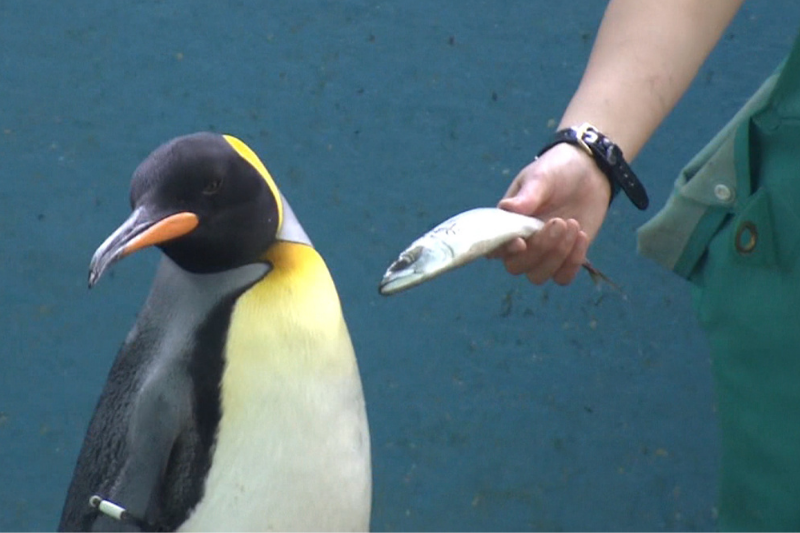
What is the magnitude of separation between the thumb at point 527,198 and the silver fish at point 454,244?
13 millimetres

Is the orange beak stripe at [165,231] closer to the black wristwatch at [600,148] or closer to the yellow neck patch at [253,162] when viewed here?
the yellow neck patch at [253,162]

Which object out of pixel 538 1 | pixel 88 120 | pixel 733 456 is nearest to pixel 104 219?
pixel 88 120

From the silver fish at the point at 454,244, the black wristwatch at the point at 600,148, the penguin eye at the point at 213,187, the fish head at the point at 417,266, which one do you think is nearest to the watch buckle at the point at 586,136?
the black wristwatch at the point at 600,148

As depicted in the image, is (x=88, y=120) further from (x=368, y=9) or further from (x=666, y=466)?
(x=666, y=466)

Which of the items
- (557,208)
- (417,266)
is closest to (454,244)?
(417,266)

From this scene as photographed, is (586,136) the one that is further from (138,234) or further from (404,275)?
(138,234)

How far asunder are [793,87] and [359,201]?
947 millimetres

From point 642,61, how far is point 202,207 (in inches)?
16.5

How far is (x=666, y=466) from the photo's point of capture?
1973mm

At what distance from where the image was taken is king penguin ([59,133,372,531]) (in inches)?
42.8

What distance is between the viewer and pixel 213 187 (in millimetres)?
1062

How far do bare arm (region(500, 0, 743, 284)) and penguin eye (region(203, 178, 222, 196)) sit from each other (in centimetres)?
25

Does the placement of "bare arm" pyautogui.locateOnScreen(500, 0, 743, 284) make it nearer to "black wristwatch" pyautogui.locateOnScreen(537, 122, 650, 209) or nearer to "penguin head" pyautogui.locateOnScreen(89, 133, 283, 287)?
"black wristwatch" pyautogui.locateOnScreen(537, 122, 650, 209)

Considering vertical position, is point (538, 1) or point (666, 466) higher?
point (538, 1)
